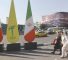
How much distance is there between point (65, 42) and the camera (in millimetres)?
14703

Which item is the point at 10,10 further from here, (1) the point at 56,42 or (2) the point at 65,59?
(2) the point at 65,59

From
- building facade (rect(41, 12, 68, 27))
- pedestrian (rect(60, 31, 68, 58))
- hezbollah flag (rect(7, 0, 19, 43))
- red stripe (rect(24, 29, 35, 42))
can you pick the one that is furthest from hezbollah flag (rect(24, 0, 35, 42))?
building facade (rect(41, 12, 68, 27))

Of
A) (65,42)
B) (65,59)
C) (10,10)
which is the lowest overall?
(65,59)

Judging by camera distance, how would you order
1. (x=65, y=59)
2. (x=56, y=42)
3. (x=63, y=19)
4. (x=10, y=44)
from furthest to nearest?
(x=63, y=19)
(x=10, y=44)
(x=56, y=42)
(x=65, y=59)

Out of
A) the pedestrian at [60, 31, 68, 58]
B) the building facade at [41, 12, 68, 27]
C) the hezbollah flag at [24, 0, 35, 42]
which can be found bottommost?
the pedestrian at [60, 31, 68, 58]

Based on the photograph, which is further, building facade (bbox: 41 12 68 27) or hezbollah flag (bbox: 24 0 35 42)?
building facade (bbox: 41 12 68 27)

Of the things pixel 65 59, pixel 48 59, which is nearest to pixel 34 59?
pixel 48 59

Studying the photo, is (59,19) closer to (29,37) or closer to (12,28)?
(29,37)

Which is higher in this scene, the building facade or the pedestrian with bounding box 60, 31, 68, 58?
the building facade

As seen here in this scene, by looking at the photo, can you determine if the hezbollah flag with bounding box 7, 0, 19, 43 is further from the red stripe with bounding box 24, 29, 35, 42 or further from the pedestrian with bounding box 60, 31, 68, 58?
the pedestrian with bounding box 60, 31, 68, 58

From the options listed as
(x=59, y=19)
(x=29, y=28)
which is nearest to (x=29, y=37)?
(x=29, y=28)

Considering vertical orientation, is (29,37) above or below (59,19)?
below

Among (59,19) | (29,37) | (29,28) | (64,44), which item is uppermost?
(59,19)

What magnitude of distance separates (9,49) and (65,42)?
19.4 ft
